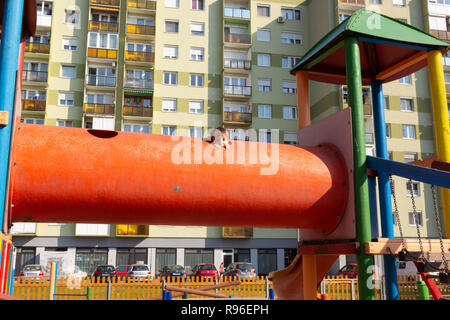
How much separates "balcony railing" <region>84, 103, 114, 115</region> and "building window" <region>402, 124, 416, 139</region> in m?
26.5

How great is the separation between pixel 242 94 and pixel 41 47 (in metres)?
18.7

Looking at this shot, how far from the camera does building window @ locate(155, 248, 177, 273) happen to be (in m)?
37.9

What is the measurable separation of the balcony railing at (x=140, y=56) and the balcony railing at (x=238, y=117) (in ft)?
28.0

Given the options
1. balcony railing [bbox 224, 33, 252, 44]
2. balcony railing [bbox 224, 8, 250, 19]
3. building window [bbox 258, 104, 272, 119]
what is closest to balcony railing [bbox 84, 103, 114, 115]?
balcony railing [bbox 224, 33, 252, 44]

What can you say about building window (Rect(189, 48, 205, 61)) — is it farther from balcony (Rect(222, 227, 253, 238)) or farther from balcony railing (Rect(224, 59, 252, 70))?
balcony (Rect(222, 227, 253, 238))

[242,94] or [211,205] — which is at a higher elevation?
[242,94]

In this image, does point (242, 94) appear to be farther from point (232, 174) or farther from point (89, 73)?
point (232, 174)

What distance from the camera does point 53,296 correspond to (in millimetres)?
14859

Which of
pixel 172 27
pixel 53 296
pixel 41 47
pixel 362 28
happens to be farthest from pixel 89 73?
pixel 362 28

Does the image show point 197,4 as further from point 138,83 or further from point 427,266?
point 427,266

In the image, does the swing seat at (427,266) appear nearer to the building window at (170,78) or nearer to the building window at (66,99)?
the building window at (170,78)

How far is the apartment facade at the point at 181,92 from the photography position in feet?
124

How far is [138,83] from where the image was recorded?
131 feet

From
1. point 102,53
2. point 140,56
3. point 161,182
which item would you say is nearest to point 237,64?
point 140,56
